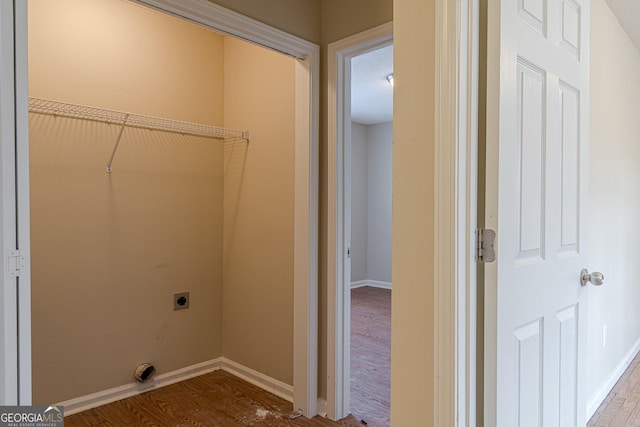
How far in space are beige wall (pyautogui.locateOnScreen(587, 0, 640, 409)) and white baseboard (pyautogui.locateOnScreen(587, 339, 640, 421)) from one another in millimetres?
28

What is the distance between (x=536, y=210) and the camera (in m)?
1.19

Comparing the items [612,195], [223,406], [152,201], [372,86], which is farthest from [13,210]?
[372,86]

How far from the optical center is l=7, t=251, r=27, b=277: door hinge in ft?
3.84

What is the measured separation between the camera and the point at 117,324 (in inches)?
97.8

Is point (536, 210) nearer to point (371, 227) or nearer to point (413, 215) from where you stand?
point (413, 215)

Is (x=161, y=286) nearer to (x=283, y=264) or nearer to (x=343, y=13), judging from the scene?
(x=283, y=264)

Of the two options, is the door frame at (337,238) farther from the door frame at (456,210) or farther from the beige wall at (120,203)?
the door frame at (456,210)

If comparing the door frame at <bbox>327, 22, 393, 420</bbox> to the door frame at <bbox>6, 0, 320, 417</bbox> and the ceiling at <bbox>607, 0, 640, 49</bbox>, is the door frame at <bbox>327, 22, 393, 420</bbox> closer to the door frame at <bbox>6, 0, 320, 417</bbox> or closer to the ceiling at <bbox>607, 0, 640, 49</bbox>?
the door frame at <bbox>6, 0, 320, 417</bbox>

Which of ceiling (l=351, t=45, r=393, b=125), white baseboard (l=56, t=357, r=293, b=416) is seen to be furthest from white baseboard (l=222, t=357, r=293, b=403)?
ceiling (l=351, t=45, r=393, b=125)

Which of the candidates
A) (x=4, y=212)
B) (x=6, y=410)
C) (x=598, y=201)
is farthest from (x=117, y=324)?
(x=598, y=201)

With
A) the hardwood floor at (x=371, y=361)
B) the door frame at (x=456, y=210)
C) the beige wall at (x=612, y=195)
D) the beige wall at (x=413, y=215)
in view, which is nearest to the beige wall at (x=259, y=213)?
the hardwood floor at (x=371, y=361)

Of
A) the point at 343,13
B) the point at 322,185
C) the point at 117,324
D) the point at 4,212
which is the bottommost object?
the point at 117,324

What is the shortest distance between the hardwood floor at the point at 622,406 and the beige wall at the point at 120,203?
8.12 feet

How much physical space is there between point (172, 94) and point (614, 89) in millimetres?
2955
